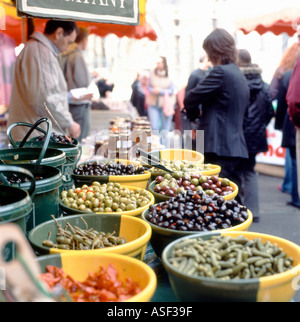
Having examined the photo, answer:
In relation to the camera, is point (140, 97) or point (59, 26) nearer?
Result: point (59, 26)

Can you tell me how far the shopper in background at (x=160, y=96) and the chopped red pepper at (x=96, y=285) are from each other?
805 cm

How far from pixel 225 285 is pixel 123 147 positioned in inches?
86.7

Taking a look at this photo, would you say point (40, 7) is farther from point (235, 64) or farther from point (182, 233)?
point (235, 64)

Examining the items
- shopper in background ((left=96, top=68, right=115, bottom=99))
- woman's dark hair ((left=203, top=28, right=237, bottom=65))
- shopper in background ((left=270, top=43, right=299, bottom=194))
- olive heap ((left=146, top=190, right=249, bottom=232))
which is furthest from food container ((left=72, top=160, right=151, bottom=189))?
shopper in background ((left=96, top=68, right=115, bottom=99))

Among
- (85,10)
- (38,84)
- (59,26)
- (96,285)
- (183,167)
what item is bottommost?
(96,285)

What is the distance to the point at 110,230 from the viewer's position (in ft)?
5.36

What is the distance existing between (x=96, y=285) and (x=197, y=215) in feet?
1.84

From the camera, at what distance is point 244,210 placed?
173cm

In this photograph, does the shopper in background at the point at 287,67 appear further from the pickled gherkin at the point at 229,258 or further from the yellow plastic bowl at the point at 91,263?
the yellow plastic bowl at the point at 91,263

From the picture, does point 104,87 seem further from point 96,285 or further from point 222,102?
point 96,285

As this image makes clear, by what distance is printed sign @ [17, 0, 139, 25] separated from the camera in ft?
7.94

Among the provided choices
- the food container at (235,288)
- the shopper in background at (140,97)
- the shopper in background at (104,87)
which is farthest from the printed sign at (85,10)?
the shopper in background at (104,87)

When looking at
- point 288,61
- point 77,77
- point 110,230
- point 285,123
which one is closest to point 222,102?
point 285,123

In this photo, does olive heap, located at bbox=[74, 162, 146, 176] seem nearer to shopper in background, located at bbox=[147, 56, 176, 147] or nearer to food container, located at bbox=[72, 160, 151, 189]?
food container, located at bbox=[72, 160, 151, 189]
